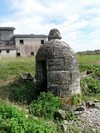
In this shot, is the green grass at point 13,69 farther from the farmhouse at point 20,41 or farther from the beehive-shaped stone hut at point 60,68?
the farmhouse at point 20,41

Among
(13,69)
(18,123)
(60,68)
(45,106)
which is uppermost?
(60,68)

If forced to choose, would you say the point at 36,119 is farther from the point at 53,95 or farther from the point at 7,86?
the point at 7,86

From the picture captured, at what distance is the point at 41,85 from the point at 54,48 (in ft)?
6.67

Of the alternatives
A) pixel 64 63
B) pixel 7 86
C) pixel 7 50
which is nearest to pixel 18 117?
pixel 64 63

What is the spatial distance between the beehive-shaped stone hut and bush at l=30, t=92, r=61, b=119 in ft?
2.00

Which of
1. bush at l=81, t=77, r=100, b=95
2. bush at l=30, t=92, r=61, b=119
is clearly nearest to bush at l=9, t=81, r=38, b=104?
bush at l=30, t=92, r=61, b=119

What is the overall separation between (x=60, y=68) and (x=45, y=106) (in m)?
2.20

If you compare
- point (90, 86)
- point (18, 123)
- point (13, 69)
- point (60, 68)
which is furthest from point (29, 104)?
point (13, 69)

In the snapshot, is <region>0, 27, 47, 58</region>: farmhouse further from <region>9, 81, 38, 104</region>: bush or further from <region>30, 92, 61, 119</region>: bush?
<region>30, 92, 61, 119</region>: bush

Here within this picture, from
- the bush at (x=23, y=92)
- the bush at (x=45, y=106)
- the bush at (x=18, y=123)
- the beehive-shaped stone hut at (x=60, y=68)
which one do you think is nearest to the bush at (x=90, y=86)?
the beehive-shaped stone hut at (x=60, y=68)

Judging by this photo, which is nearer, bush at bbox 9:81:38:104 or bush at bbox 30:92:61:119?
bush at bbox 30:92:61:119

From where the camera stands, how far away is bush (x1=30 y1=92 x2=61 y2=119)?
480 inches

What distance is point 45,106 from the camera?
12.6 metres

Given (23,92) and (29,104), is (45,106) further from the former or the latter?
(23,92)
